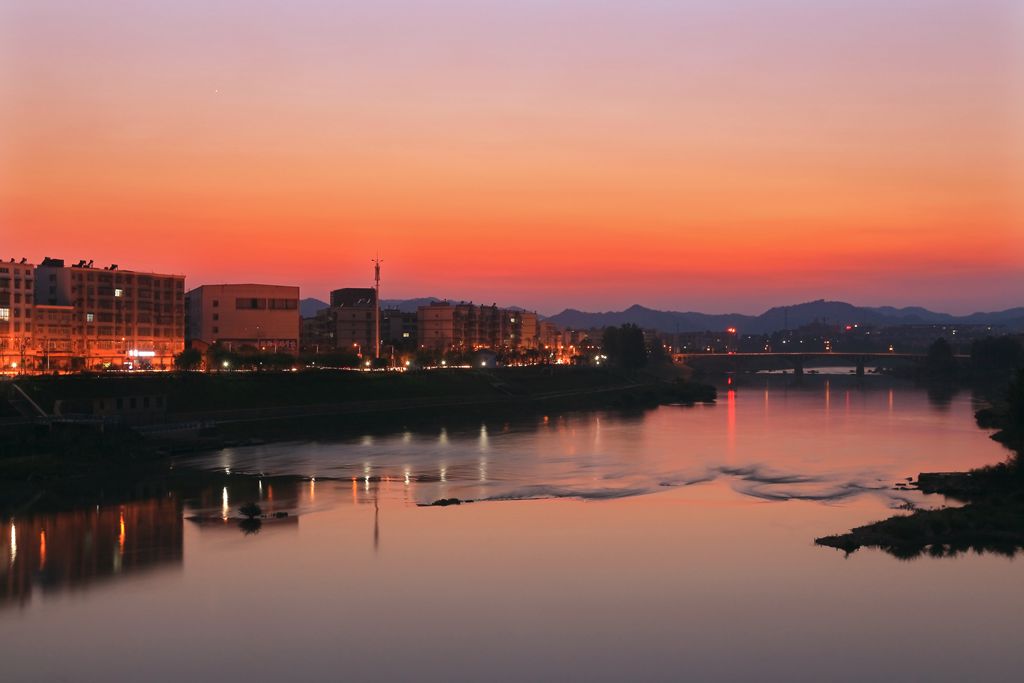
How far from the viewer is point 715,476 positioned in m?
40.0

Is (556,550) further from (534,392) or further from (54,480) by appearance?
(534,392)

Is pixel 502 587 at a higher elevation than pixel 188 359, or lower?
lower

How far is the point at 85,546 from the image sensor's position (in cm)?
2584

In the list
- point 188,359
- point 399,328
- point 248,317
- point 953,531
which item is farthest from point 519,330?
point 953,531

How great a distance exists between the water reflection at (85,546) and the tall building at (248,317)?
2219 inches

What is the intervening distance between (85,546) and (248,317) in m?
63.7

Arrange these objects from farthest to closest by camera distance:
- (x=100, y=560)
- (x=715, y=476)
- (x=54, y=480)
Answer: (x=715, y=476) < (x=54, y=480) < (x=100, y=560)

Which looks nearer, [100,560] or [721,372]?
[100,560]

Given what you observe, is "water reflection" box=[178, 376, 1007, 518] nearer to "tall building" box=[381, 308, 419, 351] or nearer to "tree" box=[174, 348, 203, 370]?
"tree" box=[174, 348, 203, 370]

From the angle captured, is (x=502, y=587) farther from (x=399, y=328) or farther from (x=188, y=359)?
(x=399, y=328)

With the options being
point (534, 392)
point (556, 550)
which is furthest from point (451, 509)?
point (534, 392)

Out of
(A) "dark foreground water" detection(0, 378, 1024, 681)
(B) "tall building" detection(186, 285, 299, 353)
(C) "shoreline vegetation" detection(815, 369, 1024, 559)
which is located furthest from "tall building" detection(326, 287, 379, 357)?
(C) "shoreline vegetation" detection(815, 369, 1024, 559)

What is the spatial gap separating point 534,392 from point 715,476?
46.9 metres

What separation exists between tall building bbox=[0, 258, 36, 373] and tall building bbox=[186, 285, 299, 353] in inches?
853
